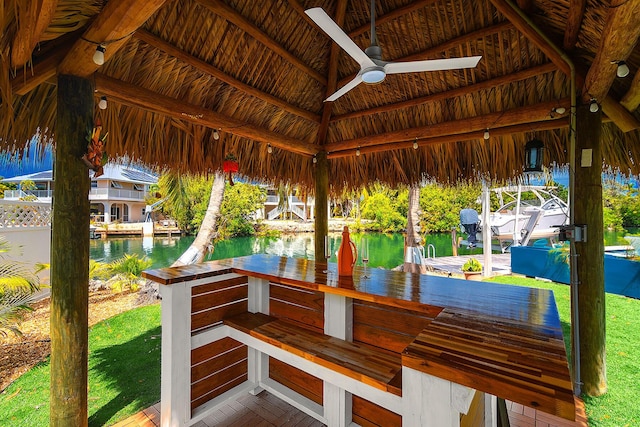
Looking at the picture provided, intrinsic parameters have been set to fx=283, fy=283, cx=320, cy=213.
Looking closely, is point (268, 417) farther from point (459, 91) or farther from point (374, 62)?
point (459, 91)

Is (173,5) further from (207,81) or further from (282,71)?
(282,71)

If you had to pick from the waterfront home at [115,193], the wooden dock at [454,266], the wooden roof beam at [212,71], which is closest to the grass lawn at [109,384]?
the wooden roof beam at [212,71]

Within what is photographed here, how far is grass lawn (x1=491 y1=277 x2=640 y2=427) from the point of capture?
6.42ft

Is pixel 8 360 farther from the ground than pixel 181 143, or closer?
closer

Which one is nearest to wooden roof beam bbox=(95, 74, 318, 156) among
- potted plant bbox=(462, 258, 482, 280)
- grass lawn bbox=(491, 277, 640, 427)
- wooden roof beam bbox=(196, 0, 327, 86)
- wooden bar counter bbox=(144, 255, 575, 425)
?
wooden roof beam bbox=(196, 0, 327, 86)

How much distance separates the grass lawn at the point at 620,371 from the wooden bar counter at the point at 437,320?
1296 millimetres

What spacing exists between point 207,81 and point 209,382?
8.46 ft

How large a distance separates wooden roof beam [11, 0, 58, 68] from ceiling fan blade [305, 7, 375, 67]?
3.80 feet

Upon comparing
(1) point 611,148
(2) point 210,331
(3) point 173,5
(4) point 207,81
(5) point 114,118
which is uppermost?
(3) point 173,5

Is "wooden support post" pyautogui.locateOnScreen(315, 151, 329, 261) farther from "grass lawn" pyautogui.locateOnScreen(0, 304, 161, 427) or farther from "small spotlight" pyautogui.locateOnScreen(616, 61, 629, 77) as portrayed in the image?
"small spotlight" pyautogui.locateOnScreen(616, 61, 629, 77)

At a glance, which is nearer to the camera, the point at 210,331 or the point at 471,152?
the point at 210,331

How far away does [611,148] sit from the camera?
290 centimetres

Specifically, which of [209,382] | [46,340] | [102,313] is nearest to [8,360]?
[46,340]

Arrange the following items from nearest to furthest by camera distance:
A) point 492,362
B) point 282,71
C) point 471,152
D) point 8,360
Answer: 1. point 492,362
2. point 8,360
3. point 282,71
4. point 471,152
